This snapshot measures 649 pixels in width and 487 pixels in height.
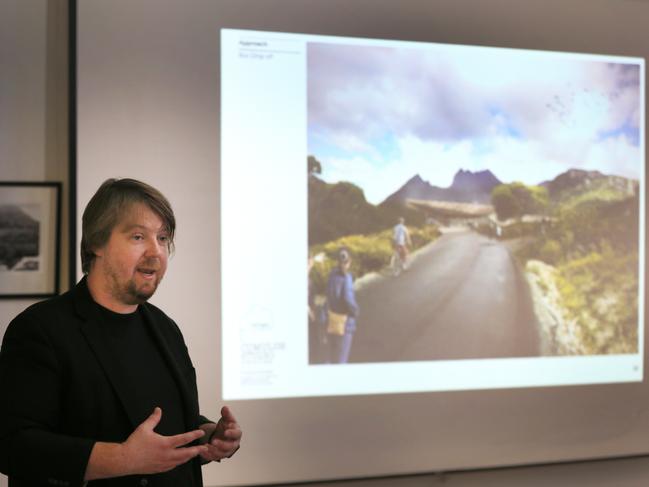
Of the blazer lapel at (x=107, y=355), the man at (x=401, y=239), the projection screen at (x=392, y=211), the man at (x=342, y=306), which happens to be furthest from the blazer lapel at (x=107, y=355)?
the man at (x=401, y=239)

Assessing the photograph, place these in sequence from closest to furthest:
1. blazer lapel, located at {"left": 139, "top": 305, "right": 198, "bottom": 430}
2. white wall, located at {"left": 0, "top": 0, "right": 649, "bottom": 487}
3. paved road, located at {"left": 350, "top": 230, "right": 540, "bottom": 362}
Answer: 1. blazer lapel, located at {"left": 139, "top": 305, "right": 198, "bottom": 430}
2. white wall, located at {"left": 0, "top": 0, "right": 649, "bottom": 487}
3. paved road, located at {"left": 350, "top": 230, "right": 540, "bottom": 362}

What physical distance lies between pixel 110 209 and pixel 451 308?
6.02 ft

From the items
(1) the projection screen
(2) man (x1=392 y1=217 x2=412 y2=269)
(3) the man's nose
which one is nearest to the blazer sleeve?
(3) the man's nose

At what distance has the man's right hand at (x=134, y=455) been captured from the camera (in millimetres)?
1259

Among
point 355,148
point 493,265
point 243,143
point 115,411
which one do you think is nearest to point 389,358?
point 493,265

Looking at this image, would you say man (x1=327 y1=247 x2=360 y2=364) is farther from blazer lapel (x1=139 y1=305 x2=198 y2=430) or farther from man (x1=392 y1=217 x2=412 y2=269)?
blazer lapel (x1=139 y1=305 x2=198 y2=430)

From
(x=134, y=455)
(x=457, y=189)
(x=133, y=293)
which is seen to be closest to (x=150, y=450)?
(x=134, y=455)

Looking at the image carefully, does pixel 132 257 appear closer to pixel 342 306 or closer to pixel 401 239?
pixel 342 306

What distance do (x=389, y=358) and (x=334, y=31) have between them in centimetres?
131

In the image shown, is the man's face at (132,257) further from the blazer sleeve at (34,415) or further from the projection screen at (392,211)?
the projection screen at (392,211)

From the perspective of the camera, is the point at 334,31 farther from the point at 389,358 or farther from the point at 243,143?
the point at 389,358

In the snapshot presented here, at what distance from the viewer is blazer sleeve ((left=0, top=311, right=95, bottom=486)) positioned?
1255mm

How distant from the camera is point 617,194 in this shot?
3.16 m

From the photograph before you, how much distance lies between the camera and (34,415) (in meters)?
1.29
